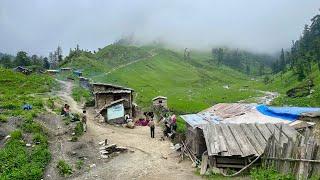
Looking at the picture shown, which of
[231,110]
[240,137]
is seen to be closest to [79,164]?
[240,137]

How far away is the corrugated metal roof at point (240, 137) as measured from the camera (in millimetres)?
25328

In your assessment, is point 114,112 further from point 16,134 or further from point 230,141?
point 230,141

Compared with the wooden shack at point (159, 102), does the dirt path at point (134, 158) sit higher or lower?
lower

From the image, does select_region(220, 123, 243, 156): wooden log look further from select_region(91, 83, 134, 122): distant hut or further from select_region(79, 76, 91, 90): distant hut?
select_region(79, 76, 91, 90): distant hut

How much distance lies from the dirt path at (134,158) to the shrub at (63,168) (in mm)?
702

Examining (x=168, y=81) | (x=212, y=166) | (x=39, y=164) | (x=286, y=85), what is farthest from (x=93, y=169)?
(x=168, y=81)

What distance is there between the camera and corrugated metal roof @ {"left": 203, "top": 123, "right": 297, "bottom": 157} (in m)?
25.3

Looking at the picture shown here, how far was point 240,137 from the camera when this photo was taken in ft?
88.4

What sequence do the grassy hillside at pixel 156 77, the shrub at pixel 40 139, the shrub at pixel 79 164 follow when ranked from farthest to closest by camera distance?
the grassy hillside at pixel 156 77
the shrub at pixel 40 139
the shrub at pixel 79 164

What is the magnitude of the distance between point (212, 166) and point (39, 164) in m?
11.6

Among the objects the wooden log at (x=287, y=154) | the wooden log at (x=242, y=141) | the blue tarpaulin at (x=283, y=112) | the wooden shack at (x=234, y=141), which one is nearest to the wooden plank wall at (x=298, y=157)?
the wooden log at (x=287, y=154)

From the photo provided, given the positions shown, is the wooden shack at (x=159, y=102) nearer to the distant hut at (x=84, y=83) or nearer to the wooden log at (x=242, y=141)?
the distant hut at (x=84, y=83)

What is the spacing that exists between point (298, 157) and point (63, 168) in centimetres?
1601

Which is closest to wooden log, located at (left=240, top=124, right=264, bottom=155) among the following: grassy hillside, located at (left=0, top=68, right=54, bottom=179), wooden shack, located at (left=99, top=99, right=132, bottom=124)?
grassy hillside, located at (left=0, top=68, right=54, bottom=179)
